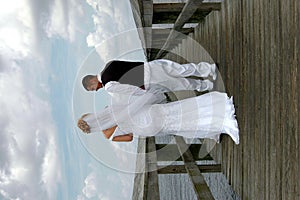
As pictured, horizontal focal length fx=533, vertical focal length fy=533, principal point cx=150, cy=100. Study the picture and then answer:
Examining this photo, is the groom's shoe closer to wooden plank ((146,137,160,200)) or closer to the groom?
the groom

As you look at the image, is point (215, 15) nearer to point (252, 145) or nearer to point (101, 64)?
point (101, 64)

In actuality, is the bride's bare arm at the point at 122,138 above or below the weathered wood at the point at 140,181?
above

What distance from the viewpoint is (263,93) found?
315cm

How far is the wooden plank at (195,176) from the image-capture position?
344 centimetres

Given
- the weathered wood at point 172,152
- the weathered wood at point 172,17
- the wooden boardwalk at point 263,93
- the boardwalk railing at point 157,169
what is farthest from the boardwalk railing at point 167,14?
the weathered wood at point 172,152

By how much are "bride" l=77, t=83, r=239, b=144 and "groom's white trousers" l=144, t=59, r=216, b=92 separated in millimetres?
104

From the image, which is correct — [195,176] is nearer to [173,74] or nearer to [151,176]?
[151,176]

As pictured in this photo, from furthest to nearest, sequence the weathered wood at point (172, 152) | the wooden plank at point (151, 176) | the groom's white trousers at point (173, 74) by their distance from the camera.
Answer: the weathered wood at point (172, 152), the groom's white trousers at point (173, 74), the wooden plank at point (151, 176)

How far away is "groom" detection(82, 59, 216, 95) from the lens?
3.59 meters

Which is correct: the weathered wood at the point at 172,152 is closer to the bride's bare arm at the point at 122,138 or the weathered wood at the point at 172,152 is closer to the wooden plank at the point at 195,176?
the wooden plank at the point at 195,176

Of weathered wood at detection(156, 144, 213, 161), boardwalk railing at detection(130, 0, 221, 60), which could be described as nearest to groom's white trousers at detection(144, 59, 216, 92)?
boardwalk railing at detection(130, 0, 221, 60)

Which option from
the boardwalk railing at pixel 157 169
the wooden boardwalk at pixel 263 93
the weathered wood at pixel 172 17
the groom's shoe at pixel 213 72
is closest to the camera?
the wooden boardwalk at pixel 263 93

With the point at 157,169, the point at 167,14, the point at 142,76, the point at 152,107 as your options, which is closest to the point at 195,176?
the point at 157,169

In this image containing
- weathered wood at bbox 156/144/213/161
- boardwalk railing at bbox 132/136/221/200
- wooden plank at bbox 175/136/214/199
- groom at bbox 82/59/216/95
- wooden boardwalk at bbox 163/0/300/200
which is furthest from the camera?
weathered wood at bbox 156/144/213/161
